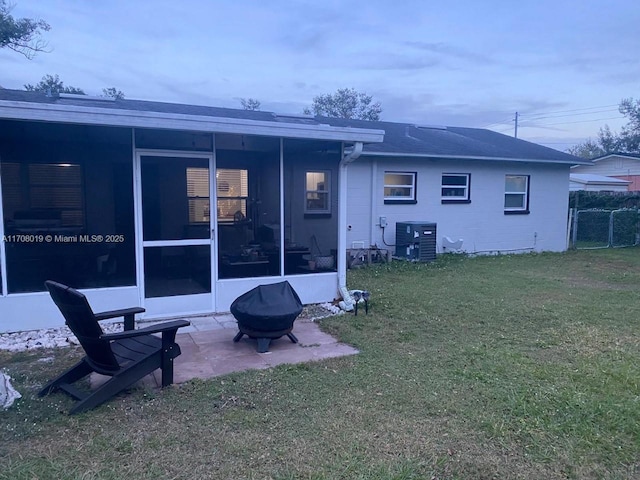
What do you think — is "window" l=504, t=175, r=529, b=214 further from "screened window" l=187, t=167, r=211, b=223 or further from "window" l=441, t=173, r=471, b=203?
"screened window" l=187, t=167, r=211, b=223

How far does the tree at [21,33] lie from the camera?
1436cm

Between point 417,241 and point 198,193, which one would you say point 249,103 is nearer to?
point 417,241

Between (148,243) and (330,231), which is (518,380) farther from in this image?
(148,243)

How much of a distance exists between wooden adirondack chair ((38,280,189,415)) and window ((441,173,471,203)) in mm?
9945

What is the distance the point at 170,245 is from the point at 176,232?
0.17 m

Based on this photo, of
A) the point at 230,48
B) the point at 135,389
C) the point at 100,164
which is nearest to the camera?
the point at 135,389

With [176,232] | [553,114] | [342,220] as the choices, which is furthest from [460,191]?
[553,114]

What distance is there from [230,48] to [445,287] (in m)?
8.60

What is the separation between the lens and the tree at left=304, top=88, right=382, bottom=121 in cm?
3647

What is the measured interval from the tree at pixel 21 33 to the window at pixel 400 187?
471 inches

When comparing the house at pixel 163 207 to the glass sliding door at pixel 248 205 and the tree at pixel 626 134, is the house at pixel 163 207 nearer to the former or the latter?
the glass sliding door at pixel 248 205

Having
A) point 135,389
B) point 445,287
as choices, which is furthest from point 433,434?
point 445,287

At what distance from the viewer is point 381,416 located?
3.42 meters

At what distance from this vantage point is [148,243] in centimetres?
567
